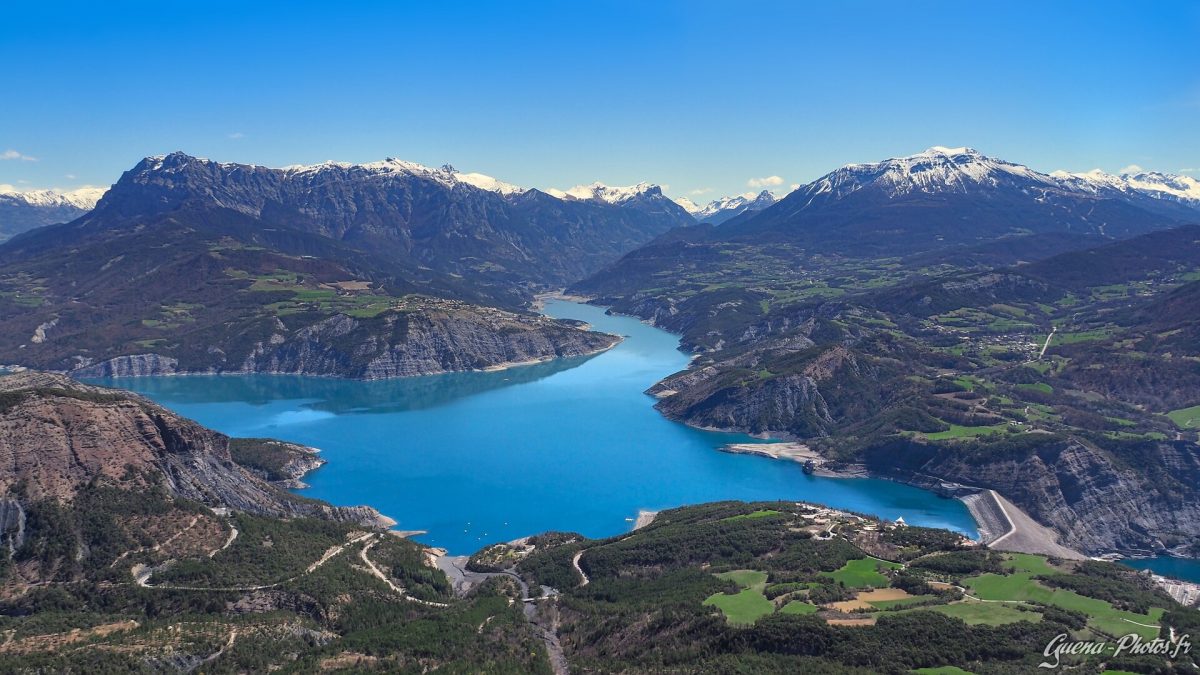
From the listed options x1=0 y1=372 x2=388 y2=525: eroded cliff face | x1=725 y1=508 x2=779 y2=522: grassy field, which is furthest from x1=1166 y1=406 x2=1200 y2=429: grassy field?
x1=0 y1=372 x2=388 y2=525: eroded cliff face

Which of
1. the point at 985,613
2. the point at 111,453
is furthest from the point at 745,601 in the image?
the point at 111,453

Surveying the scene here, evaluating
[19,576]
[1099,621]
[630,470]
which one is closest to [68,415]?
[19,576]

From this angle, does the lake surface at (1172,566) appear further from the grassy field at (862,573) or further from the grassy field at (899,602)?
the grassy field at (899,602)

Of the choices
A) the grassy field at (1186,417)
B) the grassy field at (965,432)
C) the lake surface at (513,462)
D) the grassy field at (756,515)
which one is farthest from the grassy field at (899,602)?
the grassy field at (1186,417)

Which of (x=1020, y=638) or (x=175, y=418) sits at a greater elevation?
(x=175, y=418)

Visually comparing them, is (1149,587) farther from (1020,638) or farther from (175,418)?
(175,418)

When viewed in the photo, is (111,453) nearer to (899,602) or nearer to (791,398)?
(899,602)
